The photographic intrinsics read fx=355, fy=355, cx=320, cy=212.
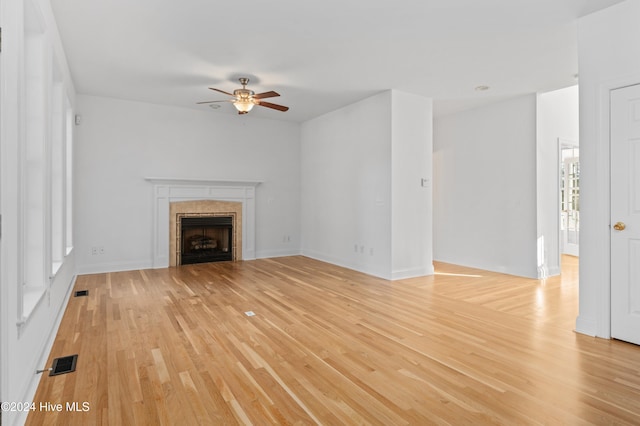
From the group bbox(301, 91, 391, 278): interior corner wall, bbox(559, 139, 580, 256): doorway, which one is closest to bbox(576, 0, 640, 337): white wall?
bbox(301, 91, 391, 278): interior corner wall

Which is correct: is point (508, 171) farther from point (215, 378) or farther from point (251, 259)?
point (215, 378)

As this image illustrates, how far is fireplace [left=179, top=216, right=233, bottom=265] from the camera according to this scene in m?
6.72

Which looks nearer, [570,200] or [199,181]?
[199,181]

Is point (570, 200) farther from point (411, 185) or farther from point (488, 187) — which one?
point (411, 185)

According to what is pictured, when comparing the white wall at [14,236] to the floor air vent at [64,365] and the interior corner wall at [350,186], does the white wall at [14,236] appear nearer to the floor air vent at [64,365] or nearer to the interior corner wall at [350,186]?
the floor air vent at [64,365]

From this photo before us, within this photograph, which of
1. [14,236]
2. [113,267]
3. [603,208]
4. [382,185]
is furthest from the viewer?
[113,267]

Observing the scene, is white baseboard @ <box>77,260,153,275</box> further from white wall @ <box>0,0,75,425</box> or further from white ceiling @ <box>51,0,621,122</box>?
white wall @ <box>0,0,75,425</box>

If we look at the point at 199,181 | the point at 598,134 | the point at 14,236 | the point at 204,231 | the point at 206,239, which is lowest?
the point at 206,239

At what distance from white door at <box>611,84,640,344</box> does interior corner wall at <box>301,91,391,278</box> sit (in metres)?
2.86

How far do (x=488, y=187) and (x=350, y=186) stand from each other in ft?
7.95

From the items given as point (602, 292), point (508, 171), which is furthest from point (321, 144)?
point (602, 292)

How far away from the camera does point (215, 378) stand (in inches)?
94.1

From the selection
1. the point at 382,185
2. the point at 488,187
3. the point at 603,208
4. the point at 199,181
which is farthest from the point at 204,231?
the point at 603,208

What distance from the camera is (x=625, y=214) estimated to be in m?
3.01
